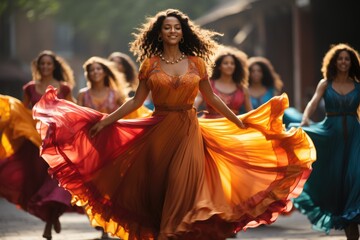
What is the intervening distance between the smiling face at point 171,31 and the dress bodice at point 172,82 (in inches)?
7.8

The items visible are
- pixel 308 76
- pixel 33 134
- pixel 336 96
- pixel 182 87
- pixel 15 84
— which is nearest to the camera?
pixel 182 87

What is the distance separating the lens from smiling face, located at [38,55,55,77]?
15.6 m

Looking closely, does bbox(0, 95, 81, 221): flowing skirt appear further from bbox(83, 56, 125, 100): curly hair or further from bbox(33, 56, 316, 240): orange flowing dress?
bbox(33, 56, 316, 240): orange flowing dress

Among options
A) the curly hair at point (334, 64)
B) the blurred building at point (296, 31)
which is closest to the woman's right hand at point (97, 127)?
the curly hair at point (334, 64)

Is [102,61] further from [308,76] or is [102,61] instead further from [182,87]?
[308,76]

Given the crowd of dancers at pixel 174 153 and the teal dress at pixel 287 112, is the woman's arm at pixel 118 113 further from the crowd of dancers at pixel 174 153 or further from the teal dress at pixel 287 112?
the teal dress at pixel 287 112

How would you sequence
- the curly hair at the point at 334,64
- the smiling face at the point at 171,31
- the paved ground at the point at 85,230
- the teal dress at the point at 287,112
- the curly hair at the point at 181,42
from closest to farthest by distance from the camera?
the smiling face at the point at 171,31, the curly hair at the point at 181,42, the curly hair at the point at 334,64, the paved ground at the point at 85,230, the teal dress at the point at 287,112

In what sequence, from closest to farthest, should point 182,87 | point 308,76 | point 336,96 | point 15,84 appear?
1. point 182,87
2. point 336,96
3. point 308,76
4. point 15,84

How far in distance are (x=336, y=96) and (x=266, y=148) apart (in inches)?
88.7

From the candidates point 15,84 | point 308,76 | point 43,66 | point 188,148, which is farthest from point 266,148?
point 15,84

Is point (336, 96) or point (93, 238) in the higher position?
point (336, 96)

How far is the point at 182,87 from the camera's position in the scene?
36.6ft

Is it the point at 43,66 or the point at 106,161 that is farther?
the point at 43,66

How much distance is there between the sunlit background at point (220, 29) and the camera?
2802cm
